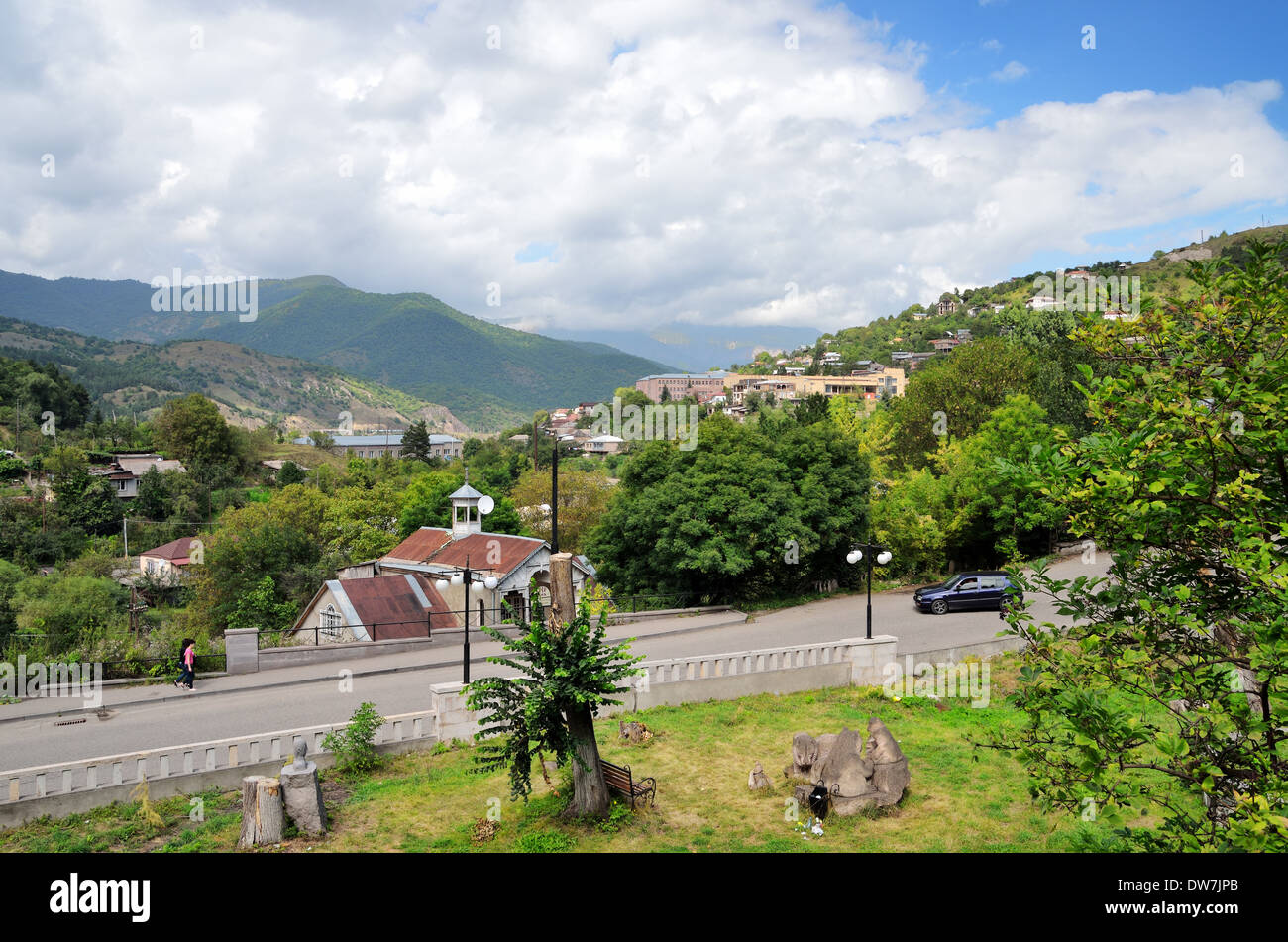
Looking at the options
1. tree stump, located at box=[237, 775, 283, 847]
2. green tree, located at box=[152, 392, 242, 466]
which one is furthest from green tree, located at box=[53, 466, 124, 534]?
tree stump, located at box=[237, 775, 283, 847]

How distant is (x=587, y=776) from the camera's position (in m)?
11.7

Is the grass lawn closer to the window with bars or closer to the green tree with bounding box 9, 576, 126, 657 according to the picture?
the window with bars

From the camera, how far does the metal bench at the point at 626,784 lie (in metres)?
12.1

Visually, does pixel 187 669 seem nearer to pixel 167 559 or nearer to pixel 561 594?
pixel 561 594

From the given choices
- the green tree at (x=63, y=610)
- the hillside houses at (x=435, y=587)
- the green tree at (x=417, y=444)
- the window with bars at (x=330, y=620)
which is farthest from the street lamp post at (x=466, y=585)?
the green tree at (x=417, y=444)

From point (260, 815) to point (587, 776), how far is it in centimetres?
448

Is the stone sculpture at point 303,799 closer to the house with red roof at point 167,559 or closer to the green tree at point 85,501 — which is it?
the house with red roof at point 167,559

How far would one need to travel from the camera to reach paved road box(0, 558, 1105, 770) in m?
15.8

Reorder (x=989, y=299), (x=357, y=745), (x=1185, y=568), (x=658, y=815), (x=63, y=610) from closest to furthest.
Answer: (x=1185, y=568) < (x=658, y=815) < (x=357, y=745) < (x=63, y=610) < (x=989, y=299)

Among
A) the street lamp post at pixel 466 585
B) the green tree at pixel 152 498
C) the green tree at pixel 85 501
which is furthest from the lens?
the green tree at pixel 152 498

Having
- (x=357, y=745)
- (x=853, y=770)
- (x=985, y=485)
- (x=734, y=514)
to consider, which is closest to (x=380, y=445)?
(x=734, y=514)

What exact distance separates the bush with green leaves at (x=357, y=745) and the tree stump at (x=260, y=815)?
3.25 meters

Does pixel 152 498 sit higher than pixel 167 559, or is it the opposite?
pixel 152 498
